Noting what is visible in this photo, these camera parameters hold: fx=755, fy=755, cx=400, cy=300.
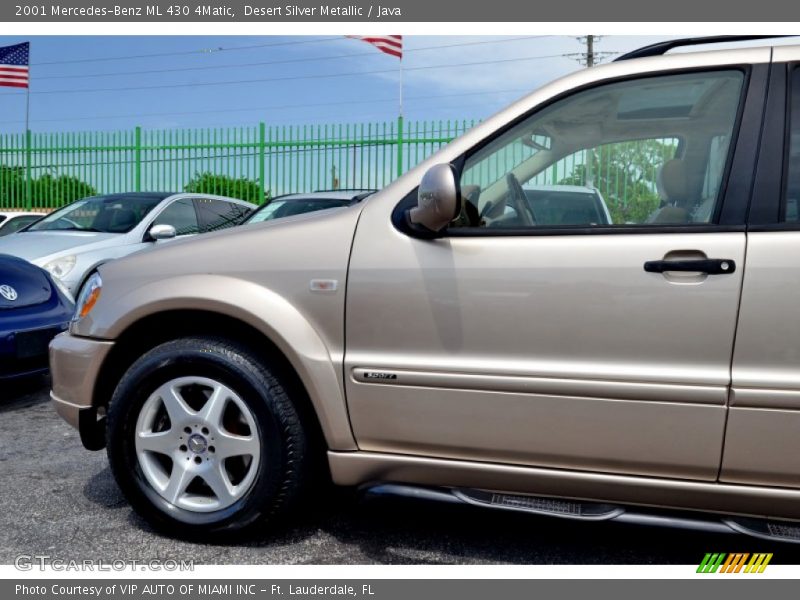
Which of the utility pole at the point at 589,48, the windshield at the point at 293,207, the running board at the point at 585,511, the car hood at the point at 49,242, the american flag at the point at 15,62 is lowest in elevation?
the running board at the point at 585,511

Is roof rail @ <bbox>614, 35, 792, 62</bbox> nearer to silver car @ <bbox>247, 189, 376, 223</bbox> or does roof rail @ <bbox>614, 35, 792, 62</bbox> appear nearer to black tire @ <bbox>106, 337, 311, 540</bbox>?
black tire @ <bbox>106, 337, 311, 540</bbox>

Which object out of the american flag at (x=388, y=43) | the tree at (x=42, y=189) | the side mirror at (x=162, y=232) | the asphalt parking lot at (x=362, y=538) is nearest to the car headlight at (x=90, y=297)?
the asphalt parking lot at (x=362, y=538)

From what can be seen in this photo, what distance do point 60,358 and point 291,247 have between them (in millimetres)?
1088

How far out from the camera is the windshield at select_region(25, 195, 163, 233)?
7746 millimetres

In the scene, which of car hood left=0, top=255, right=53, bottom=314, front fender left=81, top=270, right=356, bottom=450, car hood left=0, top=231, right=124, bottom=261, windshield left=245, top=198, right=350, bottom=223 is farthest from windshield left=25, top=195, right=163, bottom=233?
front fender left=81, top=270, right=356, bottom=450

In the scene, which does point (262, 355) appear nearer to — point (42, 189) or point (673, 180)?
point (673, 180)

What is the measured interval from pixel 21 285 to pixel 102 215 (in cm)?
311

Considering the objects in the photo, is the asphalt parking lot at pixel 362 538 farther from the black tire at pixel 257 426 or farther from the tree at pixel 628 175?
the tree at pixel 628 175

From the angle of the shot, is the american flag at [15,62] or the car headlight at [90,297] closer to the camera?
the car headlight at [90,297]

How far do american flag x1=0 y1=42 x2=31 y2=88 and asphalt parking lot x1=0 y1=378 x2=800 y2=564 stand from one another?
1481 cm

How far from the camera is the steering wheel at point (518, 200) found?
2.54 meters

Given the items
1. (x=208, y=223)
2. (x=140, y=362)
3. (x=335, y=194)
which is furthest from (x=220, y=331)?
(x=208, y=223)

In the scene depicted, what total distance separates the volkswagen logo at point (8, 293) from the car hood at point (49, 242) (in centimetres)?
209

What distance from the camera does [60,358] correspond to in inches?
117
